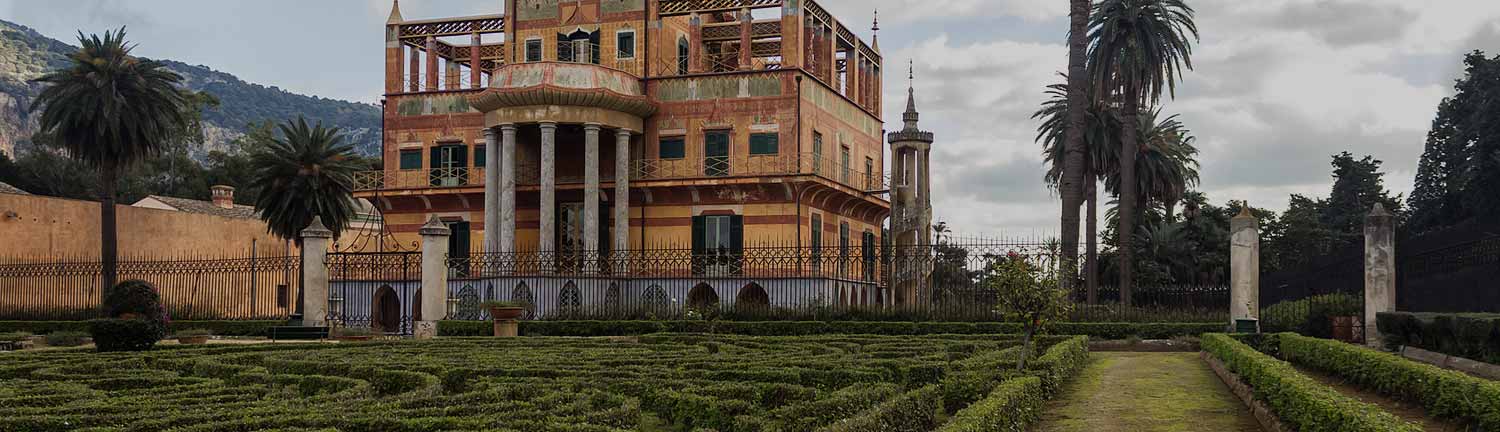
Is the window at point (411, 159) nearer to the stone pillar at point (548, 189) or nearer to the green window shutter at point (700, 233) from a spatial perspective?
the stone pillar at point (548, 189)

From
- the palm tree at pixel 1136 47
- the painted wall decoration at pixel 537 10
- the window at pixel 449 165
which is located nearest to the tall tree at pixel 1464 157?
the palm tree at pixel 1136 47

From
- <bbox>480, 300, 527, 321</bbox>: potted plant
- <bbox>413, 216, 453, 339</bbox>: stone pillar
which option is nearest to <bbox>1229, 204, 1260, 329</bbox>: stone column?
<bbox>480, 300, 527, 321</bbox>: potted plant

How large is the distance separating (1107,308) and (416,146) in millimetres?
26038

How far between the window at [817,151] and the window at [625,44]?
6.32 meters

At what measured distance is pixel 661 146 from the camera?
4425 centimetres

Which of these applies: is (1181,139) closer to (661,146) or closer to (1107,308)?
(661,146)

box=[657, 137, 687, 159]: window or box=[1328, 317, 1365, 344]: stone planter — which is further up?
box=[657, 137, 687, 159]: window

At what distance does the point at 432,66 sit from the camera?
46.8 meters

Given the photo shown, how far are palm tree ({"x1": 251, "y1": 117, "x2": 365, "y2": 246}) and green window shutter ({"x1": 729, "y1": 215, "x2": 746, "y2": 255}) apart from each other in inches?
542

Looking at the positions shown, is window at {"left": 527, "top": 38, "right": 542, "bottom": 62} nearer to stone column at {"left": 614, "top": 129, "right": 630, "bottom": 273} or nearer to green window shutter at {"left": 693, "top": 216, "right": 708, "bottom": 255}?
stone column at {"left": 614, "top": 129, "right": 630, "bottom": 273}

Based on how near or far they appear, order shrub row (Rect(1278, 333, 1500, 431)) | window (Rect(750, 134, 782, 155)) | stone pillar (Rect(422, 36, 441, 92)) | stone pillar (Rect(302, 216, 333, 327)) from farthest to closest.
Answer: stone pillar (Rect(422, 36, 441, 92)) → window (Rect(750, 134, 782, 155)) → stone pillar (Rect(302, 216, 333, 327)) → shrub row (Rect(1278, 333, 1500, 431))

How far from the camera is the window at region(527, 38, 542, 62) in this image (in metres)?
46.2

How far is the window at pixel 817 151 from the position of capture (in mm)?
43281

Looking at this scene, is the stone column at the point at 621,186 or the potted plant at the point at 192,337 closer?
the potted plant at the point at 192,337
